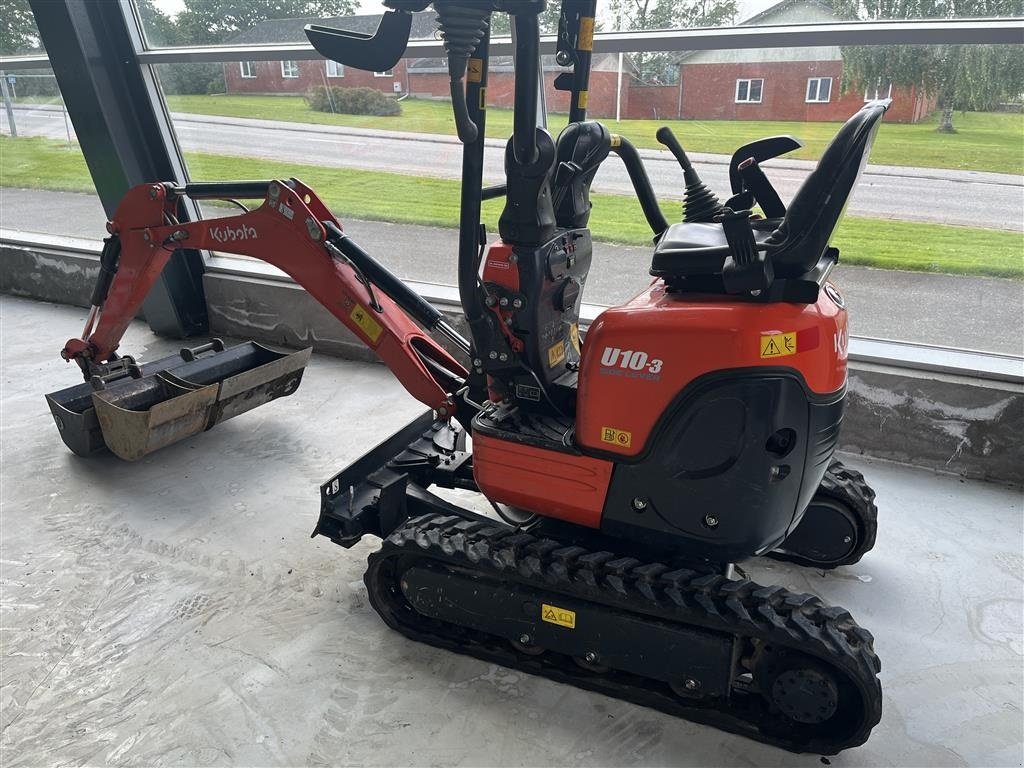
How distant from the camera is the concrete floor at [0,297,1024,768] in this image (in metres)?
→ 2.29

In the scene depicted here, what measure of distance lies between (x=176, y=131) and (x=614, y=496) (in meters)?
4.77

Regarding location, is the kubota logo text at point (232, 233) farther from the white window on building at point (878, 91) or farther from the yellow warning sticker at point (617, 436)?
the white window on building at point (878, 91)

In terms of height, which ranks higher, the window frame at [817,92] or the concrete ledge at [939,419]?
the window frame at [817,92]

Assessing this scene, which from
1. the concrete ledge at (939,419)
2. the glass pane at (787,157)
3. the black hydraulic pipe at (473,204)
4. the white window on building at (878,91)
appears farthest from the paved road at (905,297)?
the black hydraulic pipe at (473,204)

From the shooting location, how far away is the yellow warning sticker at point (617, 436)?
2320 millimetres

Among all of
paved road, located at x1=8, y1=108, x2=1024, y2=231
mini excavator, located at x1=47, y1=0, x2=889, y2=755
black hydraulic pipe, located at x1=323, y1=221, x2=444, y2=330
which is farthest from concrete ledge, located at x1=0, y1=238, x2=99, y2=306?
mini excavator, located at x1=47, y1=0, x2=889, y2=755

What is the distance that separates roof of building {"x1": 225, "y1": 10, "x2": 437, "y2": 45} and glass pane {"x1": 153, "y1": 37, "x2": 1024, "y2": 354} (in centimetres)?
15

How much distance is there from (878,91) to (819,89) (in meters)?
0.28

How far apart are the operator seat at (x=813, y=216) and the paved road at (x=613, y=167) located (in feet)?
2.68

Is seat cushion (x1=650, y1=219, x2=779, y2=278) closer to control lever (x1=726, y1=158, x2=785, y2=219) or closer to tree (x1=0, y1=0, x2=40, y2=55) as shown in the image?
control lever (x1=726, y1=158, x2=785, y2=219)

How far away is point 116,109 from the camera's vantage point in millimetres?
5180

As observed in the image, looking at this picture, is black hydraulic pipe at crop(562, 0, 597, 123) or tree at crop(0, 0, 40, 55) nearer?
black hydraulic pipe at crop(562, 0, 597, 123)

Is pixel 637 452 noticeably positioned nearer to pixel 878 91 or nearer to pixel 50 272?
pixel 878 91

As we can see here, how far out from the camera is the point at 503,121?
3439mm
